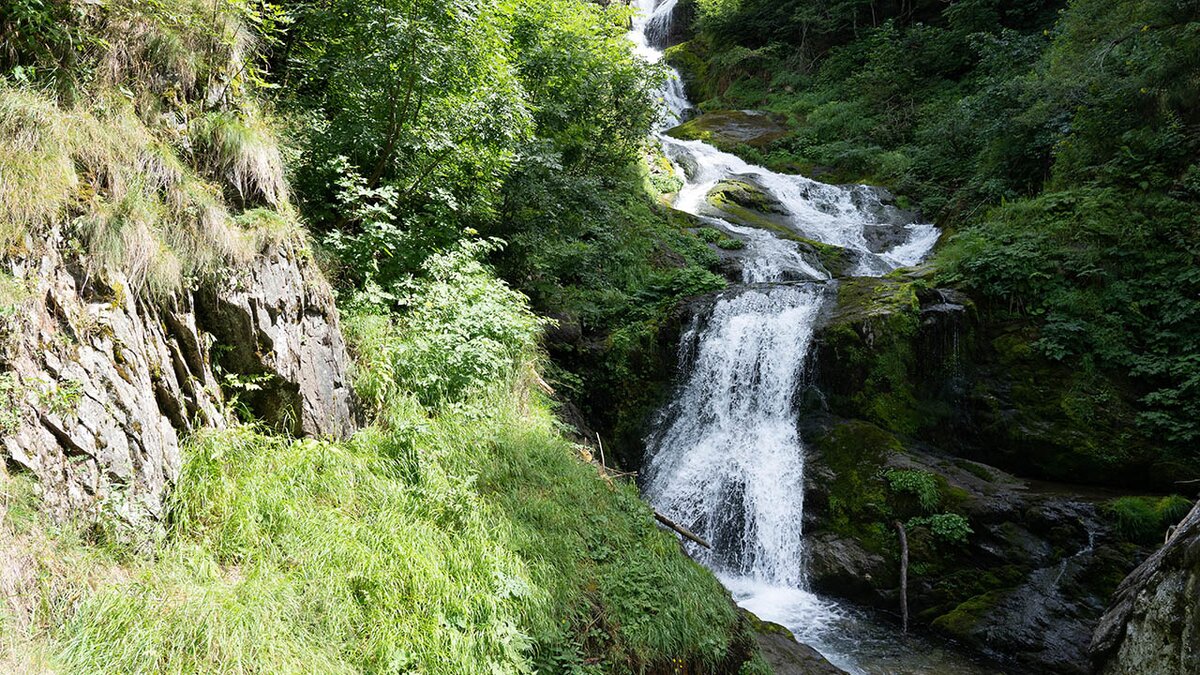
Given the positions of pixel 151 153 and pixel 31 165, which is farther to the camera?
pixel 151 153

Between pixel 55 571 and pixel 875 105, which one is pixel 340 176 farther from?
pixel 875 105

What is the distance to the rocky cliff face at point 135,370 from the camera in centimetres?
298

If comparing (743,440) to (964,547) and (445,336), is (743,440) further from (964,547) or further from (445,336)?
(445,336)

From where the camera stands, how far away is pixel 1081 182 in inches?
398

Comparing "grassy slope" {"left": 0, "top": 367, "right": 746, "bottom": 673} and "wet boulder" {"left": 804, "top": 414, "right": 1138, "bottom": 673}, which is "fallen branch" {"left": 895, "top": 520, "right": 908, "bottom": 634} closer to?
"wet boulder" {"left": 804, "top": 414, "right": 1138, "bottom": 673}

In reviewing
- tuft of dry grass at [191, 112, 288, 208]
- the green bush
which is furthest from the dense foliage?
tuft of dry grass at [191, 112, 288, 208]

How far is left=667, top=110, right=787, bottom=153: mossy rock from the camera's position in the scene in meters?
20.2

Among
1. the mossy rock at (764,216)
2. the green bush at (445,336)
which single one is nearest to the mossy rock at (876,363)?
the mossy rock at (764,216)

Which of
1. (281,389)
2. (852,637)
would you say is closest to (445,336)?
(281,389)

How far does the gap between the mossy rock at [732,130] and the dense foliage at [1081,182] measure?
2471 mm

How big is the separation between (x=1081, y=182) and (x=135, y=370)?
12.9 m

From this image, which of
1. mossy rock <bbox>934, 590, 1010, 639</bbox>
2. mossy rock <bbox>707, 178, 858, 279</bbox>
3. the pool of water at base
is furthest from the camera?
mossy rock <bbox>707, 178, 858, 279</bbox>

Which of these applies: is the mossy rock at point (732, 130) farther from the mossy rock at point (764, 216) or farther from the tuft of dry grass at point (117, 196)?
the tuft of dry grass at point (117, 196)

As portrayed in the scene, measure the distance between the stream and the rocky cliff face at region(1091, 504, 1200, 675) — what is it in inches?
52.3
